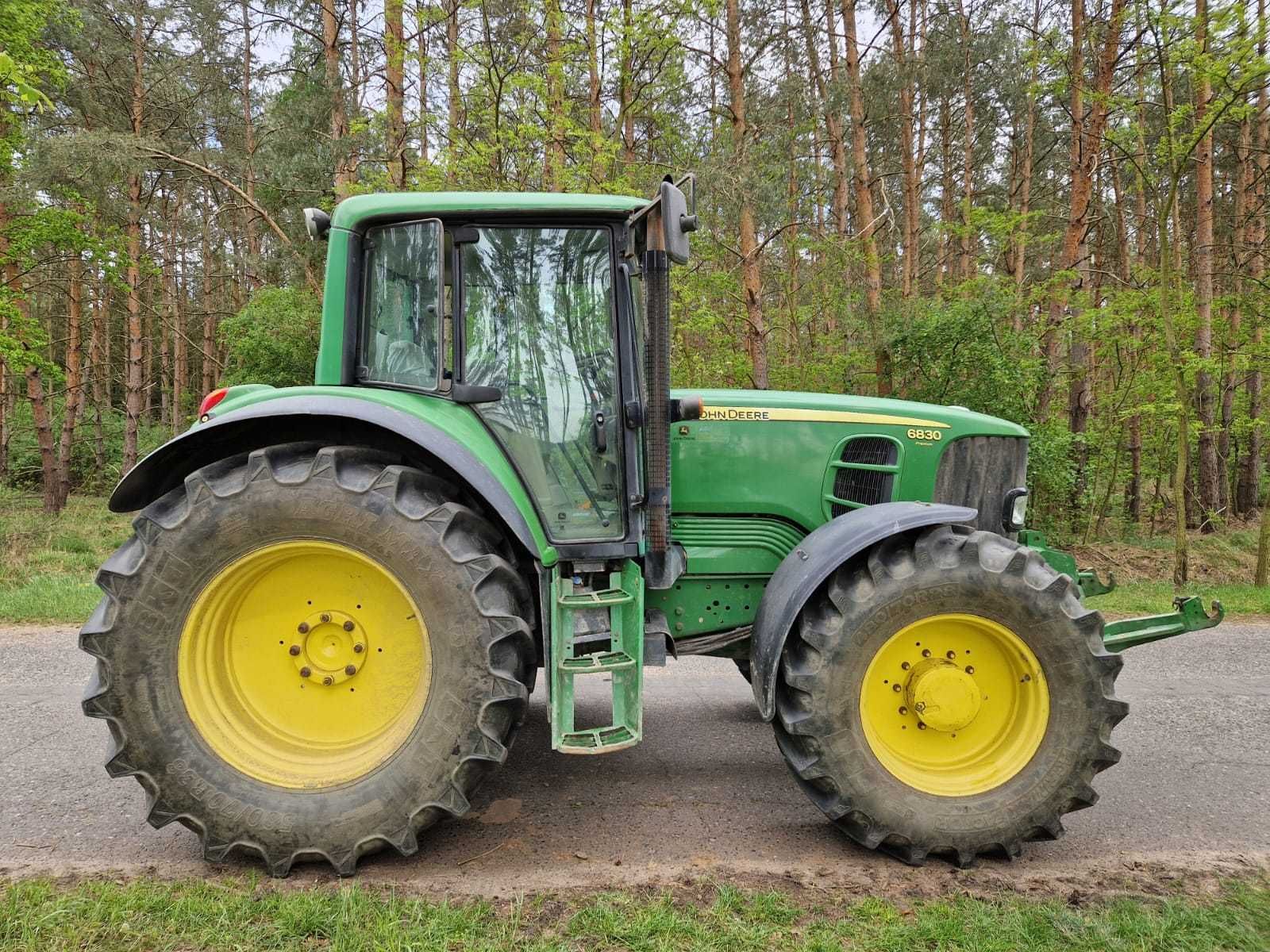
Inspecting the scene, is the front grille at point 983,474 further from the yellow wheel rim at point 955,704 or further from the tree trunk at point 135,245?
the tree trunk at point 135,245

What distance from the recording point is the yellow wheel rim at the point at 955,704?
2.53 m

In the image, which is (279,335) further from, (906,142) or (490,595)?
(906,142)

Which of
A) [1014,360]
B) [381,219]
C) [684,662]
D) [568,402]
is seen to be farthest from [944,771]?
[1014,360]

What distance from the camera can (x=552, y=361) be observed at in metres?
2.72

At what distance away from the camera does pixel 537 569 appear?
271 cm

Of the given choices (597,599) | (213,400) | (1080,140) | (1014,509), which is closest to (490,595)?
(597,599)

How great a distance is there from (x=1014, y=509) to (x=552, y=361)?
7.31 feet

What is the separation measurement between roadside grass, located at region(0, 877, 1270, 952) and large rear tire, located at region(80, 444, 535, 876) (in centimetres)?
20

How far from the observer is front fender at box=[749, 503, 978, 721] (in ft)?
8.20

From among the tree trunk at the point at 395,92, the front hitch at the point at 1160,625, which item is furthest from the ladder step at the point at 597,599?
the tree trunk at the point at 395,92

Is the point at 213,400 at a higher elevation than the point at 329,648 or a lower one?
higher

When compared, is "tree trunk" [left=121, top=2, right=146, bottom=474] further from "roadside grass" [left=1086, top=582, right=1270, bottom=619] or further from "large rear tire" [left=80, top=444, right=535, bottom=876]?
"roadside grass" [left=1086, top=582, right=1270, bottom=619]

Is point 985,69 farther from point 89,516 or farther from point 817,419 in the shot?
point 89,516

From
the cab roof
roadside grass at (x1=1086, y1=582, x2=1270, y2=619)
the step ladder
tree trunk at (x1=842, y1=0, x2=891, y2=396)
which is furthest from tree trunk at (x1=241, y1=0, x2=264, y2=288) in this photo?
roadside grass at (x1=1086, y1=582, x2=1270, y2=619)
